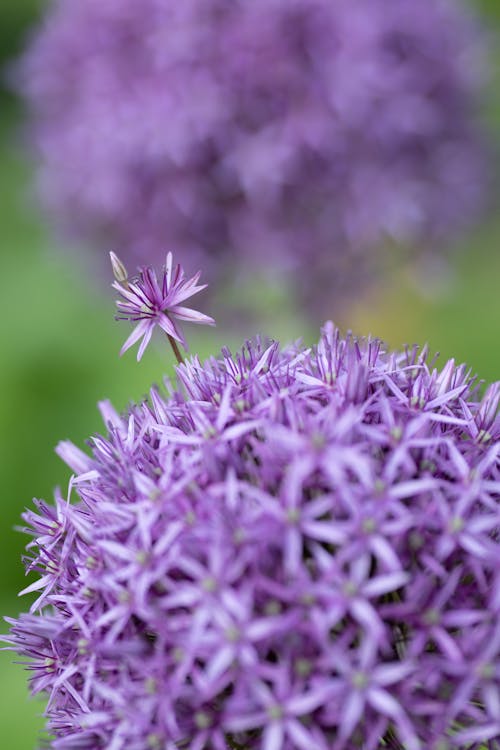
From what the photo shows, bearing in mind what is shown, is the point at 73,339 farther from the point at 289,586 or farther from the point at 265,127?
the point at 289,586

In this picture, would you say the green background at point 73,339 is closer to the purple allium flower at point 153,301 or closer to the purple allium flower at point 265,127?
the purple allium flower at point 265,127

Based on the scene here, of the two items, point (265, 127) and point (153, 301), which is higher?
point (265, 127)

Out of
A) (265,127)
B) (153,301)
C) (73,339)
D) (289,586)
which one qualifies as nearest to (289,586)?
(289,586)

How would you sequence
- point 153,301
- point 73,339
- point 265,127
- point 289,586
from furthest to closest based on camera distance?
point 73,339 → point 265,127 → point 153,301 → point 289,586

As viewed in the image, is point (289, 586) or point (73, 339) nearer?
point (289, 586)

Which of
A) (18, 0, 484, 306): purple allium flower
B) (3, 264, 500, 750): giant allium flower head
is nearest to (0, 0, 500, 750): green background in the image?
(18, 0, 484, 306): purple allium flower

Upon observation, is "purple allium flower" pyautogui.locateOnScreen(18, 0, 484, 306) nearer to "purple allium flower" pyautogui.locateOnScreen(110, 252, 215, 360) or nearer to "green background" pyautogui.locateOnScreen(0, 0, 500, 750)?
"green background" pyautogui.locateOnScreen(0, 0, 500, 750)

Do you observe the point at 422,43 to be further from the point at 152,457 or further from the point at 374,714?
the point at 374,714
